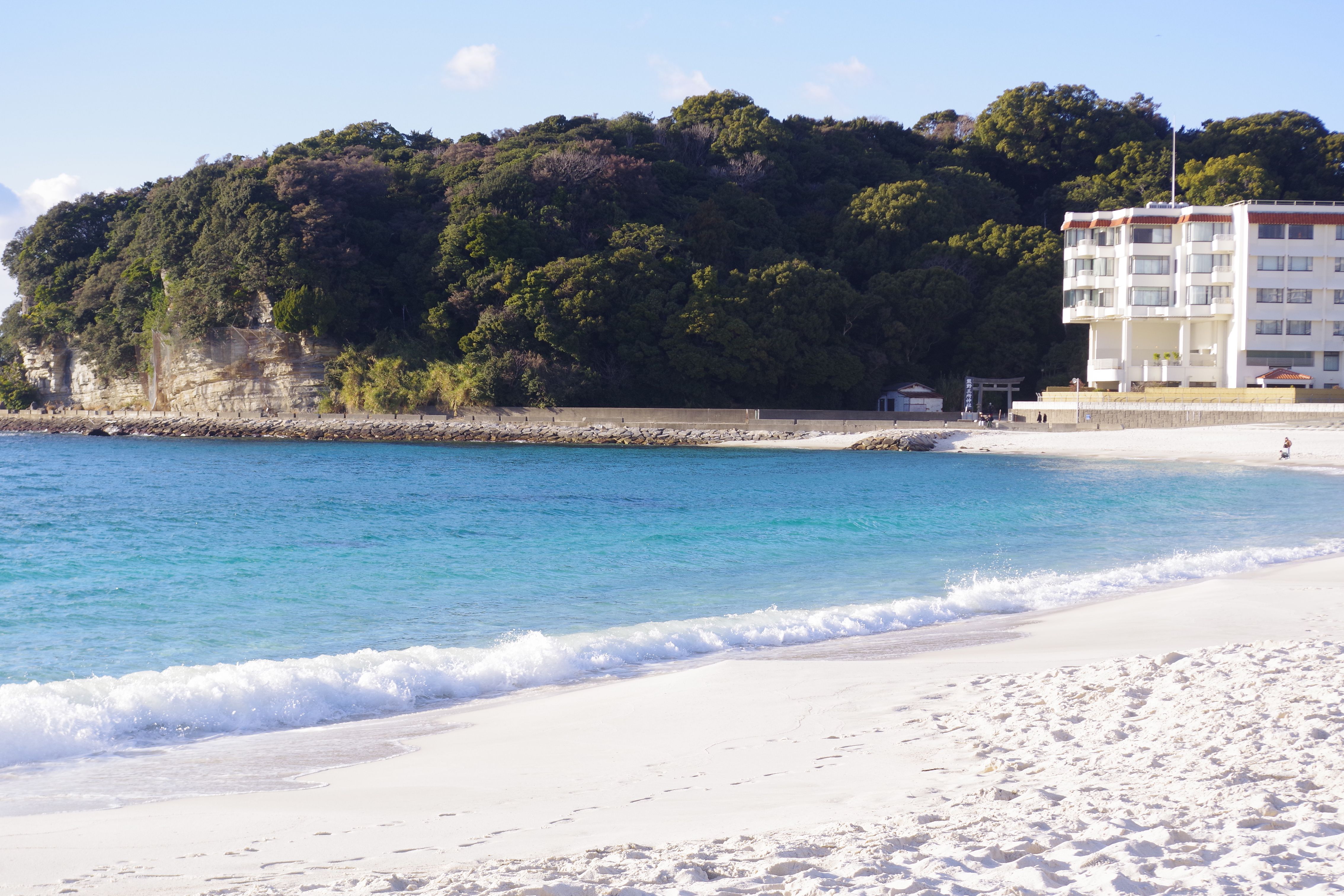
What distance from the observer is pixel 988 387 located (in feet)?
169

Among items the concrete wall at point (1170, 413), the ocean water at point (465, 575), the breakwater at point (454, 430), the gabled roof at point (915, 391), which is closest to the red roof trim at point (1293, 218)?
the concrete wall at point (1170, 413)

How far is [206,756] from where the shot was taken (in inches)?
221

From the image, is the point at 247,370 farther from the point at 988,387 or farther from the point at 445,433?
the point at 988,387

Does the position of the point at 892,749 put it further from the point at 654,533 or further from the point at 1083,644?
the point at 654,533

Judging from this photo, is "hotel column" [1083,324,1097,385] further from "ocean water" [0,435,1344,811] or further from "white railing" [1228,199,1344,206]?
"ocean water" [0,435,1344,811]

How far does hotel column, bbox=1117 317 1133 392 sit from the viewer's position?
4928 cm

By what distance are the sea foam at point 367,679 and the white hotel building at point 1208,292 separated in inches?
1715

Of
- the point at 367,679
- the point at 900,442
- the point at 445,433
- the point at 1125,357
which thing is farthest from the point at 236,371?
the point at 367,679

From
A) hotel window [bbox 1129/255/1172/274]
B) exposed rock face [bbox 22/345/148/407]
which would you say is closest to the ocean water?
hotel window [bbox 1129/255/1172/274]

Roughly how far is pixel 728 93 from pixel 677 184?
10.3 m

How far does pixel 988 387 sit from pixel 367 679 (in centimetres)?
4846

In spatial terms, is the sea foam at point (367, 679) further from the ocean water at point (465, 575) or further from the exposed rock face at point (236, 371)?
the exposed rock face at point (236, 371)

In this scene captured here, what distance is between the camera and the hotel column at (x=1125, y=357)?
49281 millimetres

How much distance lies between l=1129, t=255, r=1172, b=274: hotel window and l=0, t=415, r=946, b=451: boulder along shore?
55.6 ft
